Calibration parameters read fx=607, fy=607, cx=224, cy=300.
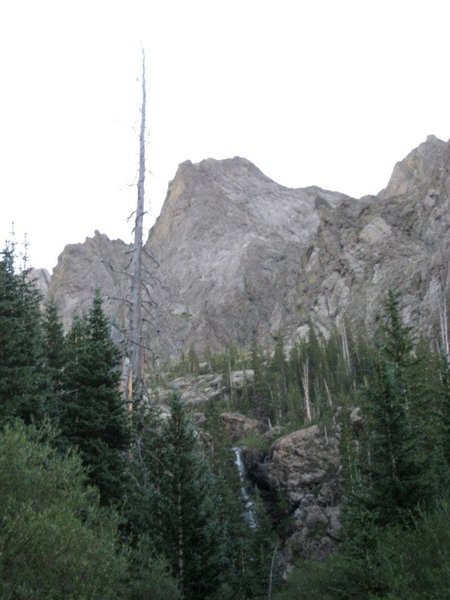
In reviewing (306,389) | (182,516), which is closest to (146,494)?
(182,516)

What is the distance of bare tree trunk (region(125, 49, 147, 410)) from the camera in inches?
637

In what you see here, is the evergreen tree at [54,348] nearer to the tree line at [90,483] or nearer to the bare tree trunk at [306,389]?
the tree line at [90,483]

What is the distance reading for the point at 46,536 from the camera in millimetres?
12414

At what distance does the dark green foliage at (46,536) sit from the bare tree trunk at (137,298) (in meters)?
2.78

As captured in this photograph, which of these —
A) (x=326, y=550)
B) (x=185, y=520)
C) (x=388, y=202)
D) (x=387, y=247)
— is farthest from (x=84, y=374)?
(x=388, y=202)

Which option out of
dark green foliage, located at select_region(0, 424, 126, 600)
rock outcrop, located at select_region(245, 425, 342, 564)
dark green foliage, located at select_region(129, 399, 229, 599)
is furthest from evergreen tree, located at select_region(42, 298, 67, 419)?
rock outcrop, located at select_region(245, 425, 342, 564)

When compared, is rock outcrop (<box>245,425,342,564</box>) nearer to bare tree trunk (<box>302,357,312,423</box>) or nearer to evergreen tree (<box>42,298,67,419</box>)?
bare tree trunk (<box>302,357,312,423</box>)

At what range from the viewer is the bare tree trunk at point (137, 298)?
16172mm

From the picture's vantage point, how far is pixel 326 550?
47625mm

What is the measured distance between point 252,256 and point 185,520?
173652 millimetres

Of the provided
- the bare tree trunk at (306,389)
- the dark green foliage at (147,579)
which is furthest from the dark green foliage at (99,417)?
the bare tree trunk at (306,389)

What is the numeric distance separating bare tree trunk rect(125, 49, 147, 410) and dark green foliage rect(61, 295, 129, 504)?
6.90 m

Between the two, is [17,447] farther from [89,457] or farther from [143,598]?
[89,457]

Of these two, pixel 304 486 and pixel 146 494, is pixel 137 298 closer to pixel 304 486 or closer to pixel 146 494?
pixel 146 494
